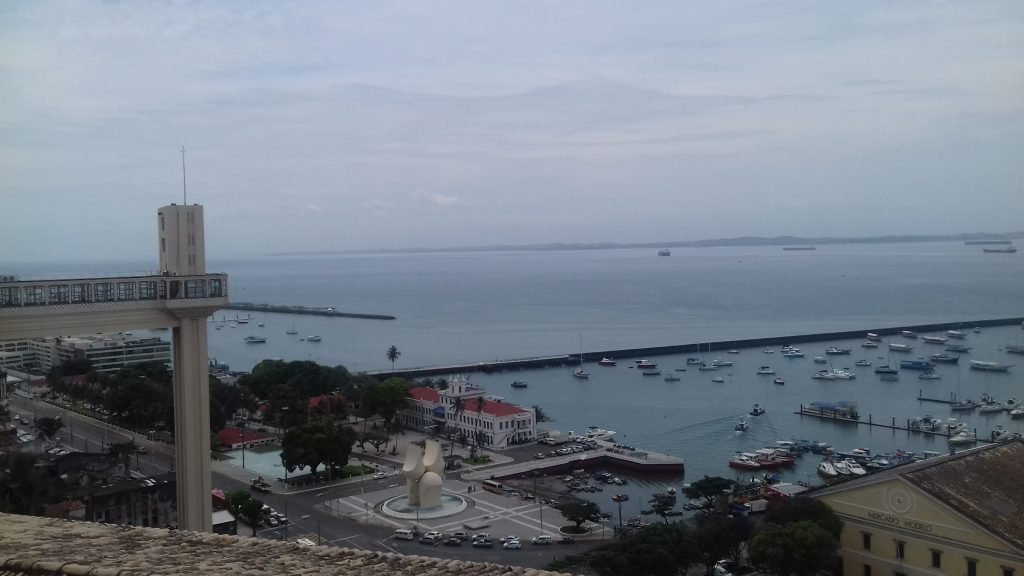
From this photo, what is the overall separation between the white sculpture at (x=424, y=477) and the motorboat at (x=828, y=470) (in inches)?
292

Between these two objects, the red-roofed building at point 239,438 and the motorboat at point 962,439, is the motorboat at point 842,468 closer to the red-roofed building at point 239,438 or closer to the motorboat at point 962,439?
the motorboat at point 962,439

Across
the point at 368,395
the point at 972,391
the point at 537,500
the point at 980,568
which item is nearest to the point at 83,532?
the point at 980,568

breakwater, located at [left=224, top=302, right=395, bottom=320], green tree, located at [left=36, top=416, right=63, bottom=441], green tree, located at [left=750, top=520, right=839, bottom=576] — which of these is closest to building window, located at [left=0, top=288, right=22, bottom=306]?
green tree, located at [left=750, top=520, right=839, bottom=576]

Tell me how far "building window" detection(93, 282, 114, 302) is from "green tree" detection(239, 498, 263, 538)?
181 inches

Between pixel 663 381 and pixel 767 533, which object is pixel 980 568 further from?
pixel 663 381

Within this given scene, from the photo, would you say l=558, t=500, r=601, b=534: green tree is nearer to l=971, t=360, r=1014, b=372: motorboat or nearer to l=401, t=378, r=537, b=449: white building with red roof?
l=401, t=378, r=537, b=449: white building with red roof

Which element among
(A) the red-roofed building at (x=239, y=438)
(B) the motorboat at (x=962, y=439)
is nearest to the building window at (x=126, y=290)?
(A) the red-roofed building at (x=239, y=438)

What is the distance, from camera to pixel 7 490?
8336 mm

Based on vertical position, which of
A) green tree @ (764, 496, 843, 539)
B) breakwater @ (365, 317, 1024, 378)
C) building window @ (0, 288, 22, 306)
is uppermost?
building window @ (0, 288, 22, 306)

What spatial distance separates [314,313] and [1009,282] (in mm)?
51758

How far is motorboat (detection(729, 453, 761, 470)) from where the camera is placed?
15.3m

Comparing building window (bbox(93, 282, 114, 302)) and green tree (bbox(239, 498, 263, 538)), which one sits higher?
building window (bbox(93, 282, 114, 302))

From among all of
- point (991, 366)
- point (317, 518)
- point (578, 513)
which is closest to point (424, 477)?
point (317, 518)

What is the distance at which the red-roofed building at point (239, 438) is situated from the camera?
1527cm
